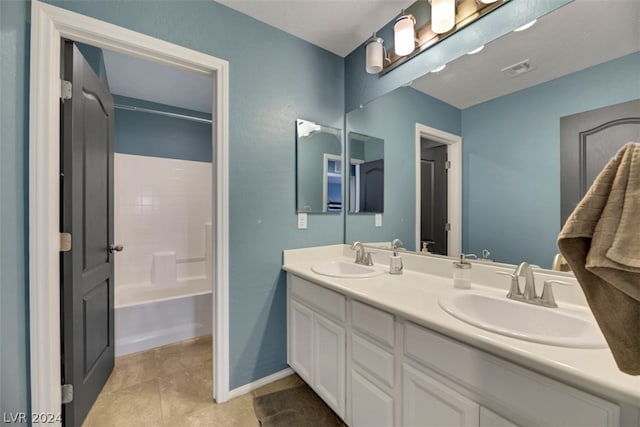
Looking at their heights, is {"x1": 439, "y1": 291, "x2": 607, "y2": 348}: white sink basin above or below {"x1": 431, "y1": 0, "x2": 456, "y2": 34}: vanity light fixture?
below

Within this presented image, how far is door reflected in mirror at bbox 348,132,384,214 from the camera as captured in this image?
187cm

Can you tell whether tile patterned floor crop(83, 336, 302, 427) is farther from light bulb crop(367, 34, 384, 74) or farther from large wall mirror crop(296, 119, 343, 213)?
light bulb crop(367, 34, 384, 74)

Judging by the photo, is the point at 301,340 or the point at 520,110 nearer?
the point at 520,110

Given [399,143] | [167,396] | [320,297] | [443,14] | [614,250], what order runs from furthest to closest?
[399,143] → [167,396] → [320,297] → [443,14] → [614,250]

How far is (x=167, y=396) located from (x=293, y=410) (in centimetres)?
82

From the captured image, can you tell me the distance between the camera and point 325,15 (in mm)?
1655

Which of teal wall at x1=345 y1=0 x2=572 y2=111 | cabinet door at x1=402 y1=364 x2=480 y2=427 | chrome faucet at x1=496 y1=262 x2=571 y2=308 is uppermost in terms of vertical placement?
teal wall at x1=345 y1=0 x2=572 y2=111

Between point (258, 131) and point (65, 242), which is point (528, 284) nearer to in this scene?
point (258, 131)

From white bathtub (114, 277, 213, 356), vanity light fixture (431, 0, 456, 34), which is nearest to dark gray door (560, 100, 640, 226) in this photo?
vanity light fixture (431, 0, 456, 34)

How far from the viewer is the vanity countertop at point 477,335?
550 millimetres

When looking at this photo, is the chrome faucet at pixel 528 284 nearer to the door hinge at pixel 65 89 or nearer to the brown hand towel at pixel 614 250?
the brown hand towel at pixel 614 250

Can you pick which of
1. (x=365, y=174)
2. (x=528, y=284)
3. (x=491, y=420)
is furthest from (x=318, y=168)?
(x=491, y=420)

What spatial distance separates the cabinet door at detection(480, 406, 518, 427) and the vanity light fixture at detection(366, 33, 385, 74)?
182 cm

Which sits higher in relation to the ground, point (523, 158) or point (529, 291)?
point (523, 158)
